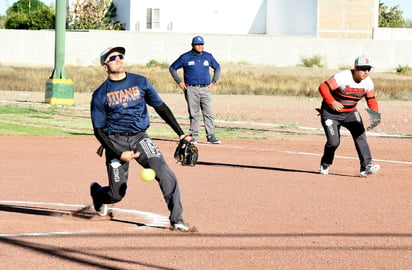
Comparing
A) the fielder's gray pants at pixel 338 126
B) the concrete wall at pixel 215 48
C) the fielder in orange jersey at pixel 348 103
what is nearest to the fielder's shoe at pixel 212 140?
the fielder in orange jersey at pixel 348 103

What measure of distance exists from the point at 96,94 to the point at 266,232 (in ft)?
7.37

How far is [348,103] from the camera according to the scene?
15828mm

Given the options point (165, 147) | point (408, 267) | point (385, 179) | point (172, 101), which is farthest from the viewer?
point (172, 101)

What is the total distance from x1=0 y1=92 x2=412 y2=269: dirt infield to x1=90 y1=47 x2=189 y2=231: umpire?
0.48m

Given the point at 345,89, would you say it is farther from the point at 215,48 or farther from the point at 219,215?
the point at 215,48

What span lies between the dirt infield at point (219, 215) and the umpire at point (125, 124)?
0.48 metres

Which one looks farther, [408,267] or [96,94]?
[96,94]

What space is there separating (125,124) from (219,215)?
1.95 meters

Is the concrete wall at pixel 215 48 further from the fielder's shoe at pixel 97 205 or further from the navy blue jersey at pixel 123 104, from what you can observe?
the navy blue jersey at pixel 123 104

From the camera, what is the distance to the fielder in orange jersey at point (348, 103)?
1548 cm

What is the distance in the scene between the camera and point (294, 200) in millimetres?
13320

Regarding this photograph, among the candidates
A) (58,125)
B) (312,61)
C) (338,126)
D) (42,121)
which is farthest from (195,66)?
(312,61)

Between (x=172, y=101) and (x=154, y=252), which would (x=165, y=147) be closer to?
(x=154, y=252)

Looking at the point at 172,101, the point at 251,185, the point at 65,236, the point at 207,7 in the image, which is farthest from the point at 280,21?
the point at 65,236
